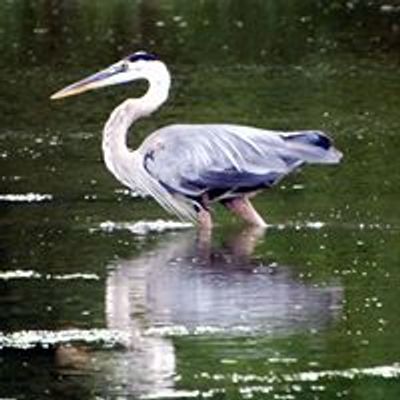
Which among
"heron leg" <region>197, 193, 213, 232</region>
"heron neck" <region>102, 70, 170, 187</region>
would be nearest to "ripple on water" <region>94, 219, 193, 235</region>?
"heron leg" <region>197, 193, 213, 232</region>

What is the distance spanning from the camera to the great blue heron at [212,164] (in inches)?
550

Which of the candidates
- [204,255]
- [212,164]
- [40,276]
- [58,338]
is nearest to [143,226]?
[212,164]

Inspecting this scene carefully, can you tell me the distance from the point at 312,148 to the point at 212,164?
65cm

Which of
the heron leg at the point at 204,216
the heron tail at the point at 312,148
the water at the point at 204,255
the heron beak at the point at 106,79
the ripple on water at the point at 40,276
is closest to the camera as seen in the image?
the water at the point at 204,255

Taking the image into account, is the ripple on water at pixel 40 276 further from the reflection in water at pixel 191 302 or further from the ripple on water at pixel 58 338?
the ripple on water at pixel 58 338

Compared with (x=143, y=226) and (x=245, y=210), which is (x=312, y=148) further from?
(x=143, y=226)

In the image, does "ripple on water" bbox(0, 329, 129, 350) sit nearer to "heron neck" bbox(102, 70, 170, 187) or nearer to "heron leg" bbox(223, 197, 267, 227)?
"heron leg" bbox(223, 197, 267, 227)

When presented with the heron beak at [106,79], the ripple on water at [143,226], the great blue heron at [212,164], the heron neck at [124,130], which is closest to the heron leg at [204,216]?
the great blue heron at [212,164]

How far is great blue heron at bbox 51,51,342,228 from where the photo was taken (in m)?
14.0

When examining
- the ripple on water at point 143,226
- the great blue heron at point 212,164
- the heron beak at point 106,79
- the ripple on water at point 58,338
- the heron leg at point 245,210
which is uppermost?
the ripple on water at point 58,338

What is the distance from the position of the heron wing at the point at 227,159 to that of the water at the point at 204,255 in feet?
1.01

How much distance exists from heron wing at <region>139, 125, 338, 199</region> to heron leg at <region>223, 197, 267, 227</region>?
0.34 feet

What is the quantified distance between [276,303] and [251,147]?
2.84 metres

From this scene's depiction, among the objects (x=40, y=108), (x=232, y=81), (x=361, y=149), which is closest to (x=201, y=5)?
(x=232, y=81)
